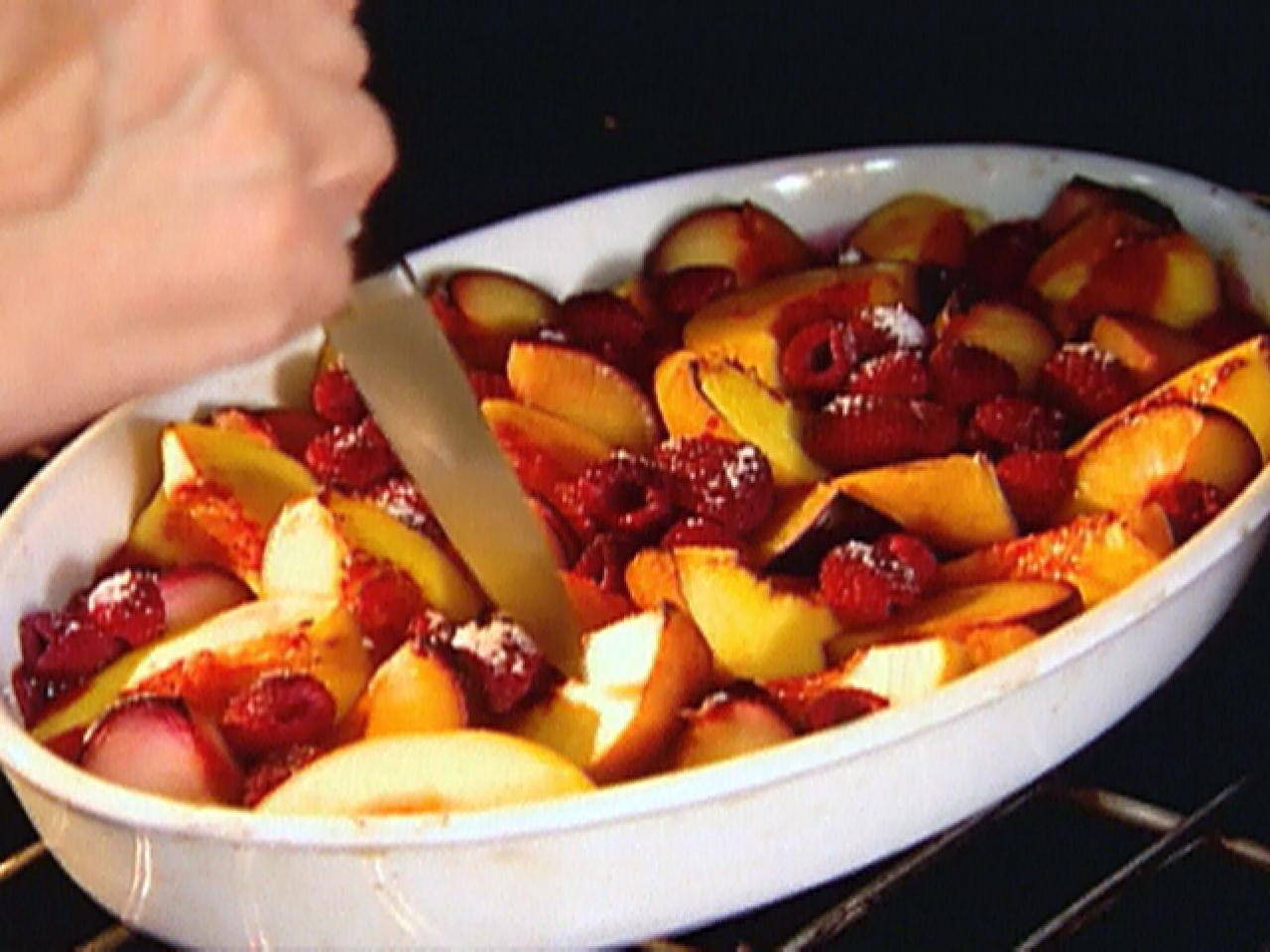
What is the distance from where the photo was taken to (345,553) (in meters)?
0.97

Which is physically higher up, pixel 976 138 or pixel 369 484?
pixel 976 138

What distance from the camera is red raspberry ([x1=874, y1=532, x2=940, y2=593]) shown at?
929mm

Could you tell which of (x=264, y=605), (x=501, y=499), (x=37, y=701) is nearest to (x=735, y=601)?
(x=501, y=499)

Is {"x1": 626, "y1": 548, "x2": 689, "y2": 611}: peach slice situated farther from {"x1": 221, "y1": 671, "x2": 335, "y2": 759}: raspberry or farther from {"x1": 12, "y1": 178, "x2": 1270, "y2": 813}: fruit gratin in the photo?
{"x1": 221, "y1": 671, "x2": 335, "y2": 759}: raspberry

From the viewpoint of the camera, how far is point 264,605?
0.97 meters

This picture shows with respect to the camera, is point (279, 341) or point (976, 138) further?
point (976, 138)

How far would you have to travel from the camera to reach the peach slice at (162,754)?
0.82 meters

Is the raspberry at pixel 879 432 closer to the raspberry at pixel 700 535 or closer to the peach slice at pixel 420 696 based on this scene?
the raspberry at pixel 700 535

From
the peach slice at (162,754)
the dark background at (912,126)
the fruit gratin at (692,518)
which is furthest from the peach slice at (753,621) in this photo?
the peach slice at (162,754)

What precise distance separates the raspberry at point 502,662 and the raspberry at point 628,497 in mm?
123

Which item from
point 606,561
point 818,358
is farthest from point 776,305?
point 606,561

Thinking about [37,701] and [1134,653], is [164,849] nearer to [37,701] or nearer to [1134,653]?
Answer: [37,701]

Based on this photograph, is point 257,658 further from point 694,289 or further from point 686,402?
point 694,289

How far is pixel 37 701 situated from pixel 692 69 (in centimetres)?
53
